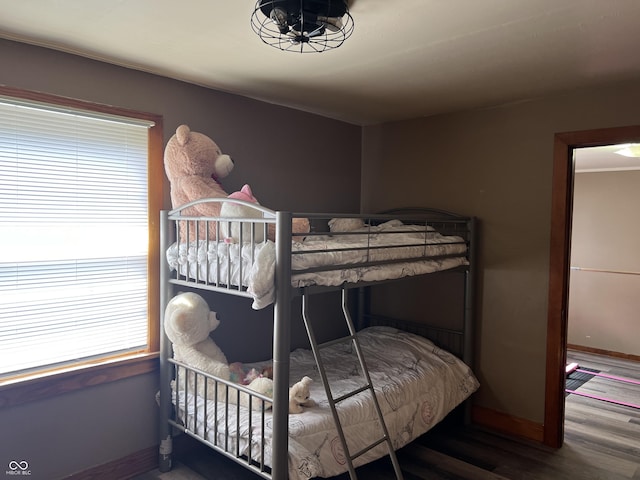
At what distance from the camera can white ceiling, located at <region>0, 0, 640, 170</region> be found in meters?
1.77

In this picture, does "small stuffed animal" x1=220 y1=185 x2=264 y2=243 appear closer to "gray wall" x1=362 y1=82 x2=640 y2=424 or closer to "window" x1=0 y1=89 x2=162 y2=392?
"window" x1=0 y1=89 x2=162 y2=392

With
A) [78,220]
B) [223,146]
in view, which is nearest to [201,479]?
[78,220]

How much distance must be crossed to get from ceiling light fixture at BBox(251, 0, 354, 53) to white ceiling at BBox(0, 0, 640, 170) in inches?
2.1

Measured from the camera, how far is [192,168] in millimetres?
2488

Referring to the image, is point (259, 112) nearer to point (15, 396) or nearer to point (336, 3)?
point (336, 3)

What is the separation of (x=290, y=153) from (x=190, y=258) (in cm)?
132

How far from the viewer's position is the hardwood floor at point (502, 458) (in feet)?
8.66

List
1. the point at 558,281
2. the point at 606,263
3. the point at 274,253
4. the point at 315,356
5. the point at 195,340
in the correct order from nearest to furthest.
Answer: the point at 274,253
the point at 315,356
the point at 195,340
the point at 558,281
the point at 606,263

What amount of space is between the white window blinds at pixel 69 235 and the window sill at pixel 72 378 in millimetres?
72

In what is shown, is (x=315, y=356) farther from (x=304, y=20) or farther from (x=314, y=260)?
(x=304, y=20)

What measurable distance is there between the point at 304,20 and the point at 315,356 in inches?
53.3

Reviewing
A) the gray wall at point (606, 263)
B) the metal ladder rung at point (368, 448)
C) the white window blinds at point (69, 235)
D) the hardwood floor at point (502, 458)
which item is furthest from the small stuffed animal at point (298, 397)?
the gray wall at point (606, 263)

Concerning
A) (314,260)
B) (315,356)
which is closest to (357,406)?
(315,356)

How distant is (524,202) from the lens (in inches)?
123
